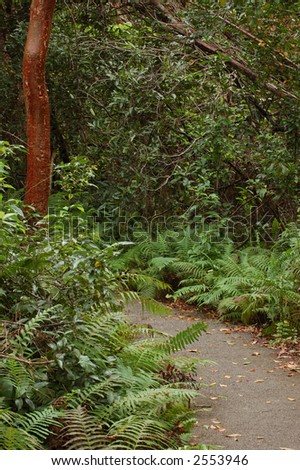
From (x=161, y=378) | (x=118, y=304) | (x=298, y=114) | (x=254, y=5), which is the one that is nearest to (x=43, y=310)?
(x=118, y=304)

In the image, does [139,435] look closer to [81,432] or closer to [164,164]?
[81,432]

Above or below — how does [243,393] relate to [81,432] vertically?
below

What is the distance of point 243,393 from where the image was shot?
287 inches

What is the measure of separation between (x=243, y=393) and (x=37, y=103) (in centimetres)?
505

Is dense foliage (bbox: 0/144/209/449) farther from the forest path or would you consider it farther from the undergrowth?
the undergrowth

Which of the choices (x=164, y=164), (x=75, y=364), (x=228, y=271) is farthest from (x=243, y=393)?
(x=164, y=164)

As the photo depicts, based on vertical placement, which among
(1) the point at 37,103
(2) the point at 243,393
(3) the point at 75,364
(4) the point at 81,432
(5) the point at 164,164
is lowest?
(2) the point at 243,393

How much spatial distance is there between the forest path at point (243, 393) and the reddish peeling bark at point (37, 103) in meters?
2.25

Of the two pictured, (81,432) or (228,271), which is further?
(228,271)

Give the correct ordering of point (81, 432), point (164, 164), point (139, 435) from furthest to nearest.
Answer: point (164, 164), point (81, 432), point (139, 435)

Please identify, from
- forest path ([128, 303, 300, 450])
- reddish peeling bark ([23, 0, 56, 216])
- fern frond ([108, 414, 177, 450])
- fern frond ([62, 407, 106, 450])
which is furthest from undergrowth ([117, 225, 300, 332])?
fern frond ([62, 407, 106, 450])

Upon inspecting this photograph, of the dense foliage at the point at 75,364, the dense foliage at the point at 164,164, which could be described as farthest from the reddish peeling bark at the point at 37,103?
the dense foliage at the point at 75,364

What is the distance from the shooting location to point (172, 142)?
1298cm

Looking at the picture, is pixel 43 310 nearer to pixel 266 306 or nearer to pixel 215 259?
pixel 266 306
